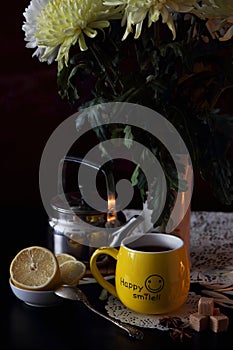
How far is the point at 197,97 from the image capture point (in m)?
1.08

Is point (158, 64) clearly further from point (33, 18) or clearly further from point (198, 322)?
point (198, 322)

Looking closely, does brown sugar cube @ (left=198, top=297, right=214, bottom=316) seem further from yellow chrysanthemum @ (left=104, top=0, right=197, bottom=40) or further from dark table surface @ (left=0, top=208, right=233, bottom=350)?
yellow chrysanthemum @ (left=104, top=0, right=197, bottom=40)

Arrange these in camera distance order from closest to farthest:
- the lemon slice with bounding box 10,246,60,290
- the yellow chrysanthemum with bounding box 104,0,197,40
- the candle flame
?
the yellow chrysanthemum with bounding box 104,0,197,40
the lemon slice with bounding box 10,246,60,290
the candle flame

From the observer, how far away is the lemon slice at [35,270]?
99cm

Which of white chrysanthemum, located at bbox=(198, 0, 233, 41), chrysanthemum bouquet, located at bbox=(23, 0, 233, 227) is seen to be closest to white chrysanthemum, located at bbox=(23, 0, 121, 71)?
chrysanthemum bouquet, located at bbox=(23, 0, 233, 227)

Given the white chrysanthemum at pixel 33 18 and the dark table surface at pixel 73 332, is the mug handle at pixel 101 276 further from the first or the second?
the white chrysanthemum at pixel 33 18

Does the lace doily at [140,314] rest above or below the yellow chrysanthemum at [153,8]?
below

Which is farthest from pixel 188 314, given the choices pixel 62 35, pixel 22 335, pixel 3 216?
pixel 3 216

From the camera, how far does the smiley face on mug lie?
937 mm

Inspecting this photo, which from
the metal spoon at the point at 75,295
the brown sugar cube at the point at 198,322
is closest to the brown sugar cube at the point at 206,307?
the brown sugar cube at the point at 198,322

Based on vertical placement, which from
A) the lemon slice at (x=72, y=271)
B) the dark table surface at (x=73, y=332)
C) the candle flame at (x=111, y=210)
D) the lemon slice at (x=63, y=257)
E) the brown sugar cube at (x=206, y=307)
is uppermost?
the candle flame at (x=111, y=210)

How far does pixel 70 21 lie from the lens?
3.11 feet

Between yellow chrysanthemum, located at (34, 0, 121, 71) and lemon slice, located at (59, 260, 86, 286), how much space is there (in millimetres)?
331

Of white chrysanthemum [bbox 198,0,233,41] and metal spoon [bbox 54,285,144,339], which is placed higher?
white chrysanthemum [bbox 198,0,233,41]
